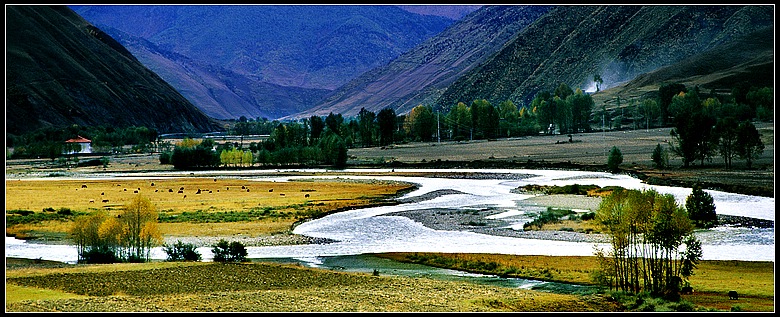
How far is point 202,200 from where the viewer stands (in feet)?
278

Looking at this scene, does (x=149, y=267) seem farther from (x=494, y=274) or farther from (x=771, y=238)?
(x=771, y=238)

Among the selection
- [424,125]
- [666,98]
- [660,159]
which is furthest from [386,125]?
[660,159]

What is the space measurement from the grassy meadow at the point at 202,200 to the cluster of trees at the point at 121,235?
33.2ft

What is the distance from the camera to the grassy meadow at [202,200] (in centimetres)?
6241

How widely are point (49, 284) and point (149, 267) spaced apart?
5.87 m

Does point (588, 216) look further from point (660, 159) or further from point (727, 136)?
point (660, 159)

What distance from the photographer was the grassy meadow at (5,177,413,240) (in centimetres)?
6241

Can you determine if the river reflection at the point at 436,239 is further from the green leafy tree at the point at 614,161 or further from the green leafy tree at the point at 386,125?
the green leafy tree at the point at 386,125

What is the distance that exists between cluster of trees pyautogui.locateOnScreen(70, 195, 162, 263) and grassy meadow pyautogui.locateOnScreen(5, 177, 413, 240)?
10119 millimetres

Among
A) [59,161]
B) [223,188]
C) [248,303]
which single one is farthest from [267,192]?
[59,161]

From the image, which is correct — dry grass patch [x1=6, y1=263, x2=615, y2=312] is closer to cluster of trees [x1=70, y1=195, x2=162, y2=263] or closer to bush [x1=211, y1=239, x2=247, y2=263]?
bush [x1=211, y1=239, x2=247, y2=263]

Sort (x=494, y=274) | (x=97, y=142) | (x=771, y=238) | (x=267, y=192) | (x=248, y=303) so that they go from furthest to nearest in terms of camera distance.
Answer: (x=97, y=142) < (x=267, y=192) < (x=771, y=238) < (x=494, y=274) < (x=248, y=303)

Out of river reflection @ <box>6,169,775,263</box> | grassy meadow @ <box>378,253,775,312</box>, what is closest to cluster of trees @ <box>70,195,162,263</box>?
river reflection @ <box>6,169,775,263</box>

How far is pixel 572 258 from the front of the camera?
4694cm
